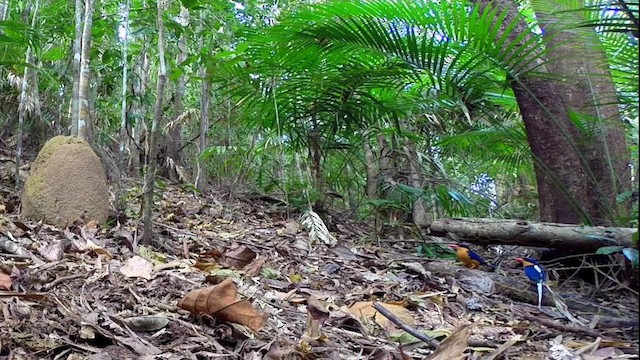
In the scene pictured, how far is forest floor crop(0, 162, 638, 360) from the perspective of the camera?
4.56ft

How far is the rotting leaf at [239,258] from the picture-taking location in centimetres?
242

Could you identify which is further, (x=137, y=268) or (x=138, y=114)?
(x=138, y=114)

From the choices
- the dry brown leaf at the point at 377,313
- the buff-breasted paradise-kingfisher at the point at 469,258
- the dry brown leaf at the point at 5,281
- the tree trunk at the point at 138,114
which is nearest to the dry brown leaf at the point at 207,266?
the dry brown leaf at the point at 377,313

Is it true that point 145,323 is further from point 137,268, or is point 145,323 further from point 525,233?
point 525,233

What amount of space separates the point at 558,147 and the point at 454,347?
173 centimetres

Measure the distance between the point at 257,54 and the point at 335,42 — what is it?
61cm

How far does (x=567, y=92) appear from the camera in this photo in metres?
2.79

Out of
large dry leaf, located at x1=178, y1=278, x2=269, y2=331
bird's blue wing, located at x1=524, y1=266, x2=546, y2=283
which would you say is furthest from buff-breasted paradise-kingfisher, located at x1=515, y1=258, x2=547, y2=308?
large dry leaf, located at x1=178, y1=278, x2=269, y2=331

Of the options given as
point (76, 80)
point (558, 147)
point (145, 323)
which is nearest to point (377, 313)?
point (145, 323)

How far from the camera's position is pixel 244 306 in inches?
60.1

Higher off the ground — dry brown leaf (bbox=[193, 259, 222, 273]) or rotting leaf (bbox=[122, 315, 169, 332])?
rotting leaf (bbox=[122, 315, 169, 332])

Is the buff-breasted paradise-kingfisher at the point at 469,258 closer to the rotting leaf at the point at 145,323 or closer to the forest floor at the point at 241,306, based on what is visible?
the forest floor at the point at 241,306

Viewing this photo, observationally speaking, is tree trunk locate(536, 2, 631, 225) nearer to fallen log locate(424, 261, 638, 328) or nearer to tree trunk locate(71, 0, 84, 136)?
fallen log locate(424, 261, 638, 328)

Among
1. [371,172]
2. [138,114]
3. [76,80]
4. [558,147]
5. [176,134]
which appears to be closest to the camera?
[558,147]
